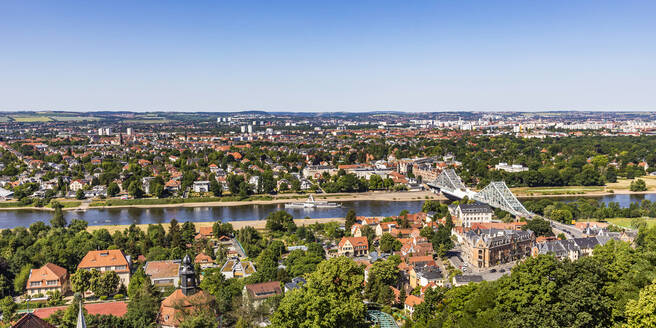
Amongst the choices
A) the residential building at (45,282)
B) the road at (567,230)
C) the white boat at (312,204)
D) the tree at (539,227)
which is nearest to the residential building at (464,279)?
the tree at (539,227)

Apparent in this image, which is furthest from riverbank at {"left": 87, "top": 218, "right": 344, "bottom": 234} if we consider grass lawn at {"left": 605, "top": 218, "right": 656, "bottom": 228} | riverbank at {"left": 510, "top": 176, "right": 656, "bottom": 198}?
riverbank at {"left": 510, "top": 176, "right": 656, "bottom": 198}

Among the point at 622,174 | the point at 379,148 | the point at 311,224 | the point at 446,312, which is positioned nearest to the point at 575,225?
the point at 311,224

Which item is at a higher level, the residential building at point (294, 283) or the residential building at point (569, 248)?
the residential building at point (294, 283)

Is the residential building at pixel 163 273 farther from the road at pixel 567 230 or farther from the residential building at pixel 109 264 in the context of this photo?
the road at pixel 567 230

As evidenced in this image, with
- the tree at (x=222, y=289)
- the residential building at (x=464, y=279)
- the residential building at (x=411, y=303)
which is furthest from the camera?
the residential building at (x=464, y=279)

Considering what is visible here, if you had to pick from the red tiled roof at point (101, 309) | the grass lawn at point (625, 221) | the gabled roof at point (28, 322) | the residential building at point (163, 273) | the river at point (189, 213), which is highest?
the gabled roof at point (28, 322)
